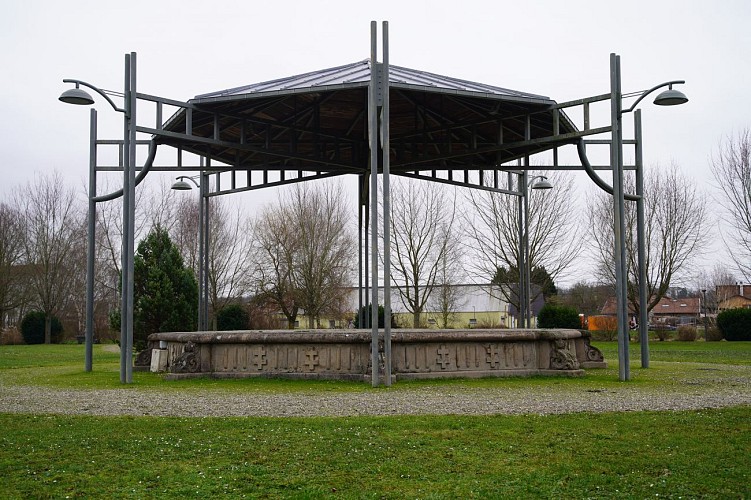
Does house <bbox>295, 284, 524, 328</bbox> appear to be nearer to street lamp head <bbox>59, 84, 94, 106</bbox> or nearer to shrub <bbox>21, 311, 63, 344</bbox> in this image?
shrub <bbox>21, 311, 63, 344</bbox>

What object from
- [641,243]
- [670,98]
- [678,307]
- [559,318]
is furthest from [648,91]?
[678,307]

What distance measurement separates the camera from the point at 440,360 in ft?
48.0

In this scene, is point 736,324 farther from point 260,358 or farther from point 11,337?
point 11,337

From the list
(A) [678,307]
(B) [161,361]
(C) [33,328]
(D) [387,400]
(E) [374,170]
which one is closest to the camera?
(D) [387,400]

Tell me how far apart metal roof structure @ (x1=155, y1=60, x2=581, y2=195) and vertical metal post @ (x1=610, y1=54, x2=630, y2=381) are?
0.84 metres

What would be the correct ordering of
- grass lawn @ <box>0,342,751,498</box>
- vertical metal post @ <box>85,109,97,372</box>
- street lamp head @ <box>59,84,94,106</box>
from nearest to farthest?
grass lawn @ <box>0,342,751,498</box>, street lamp head @ <box>59,84,94,106</box>, vertical metal post @ <box>85,109,97,372</box>

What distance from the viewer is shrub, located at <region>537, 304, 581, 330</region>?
110ft

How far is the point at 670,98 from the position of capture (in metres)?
14.4

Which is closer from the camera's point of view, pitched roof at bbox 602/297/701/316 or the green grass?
the green grass

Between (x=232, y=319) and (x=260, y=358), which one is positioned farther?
(x=232, y=319)

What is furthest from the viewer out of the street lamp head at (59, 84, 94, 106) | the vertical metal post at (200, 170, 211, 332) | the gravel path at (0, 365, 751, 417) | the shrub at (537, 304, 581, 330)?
the shrub at (537, 304, 581, 330)

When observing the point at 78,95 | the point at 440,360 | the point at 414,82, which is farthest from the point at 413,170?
the point at 78,95

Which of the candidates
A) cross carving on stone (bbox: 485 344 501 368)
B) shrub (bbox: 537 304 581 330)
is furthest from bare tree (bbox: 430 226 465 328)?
cross carving on stone (bbox: 485 344 501 368)

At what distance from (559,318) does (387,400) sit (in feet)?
78.5
